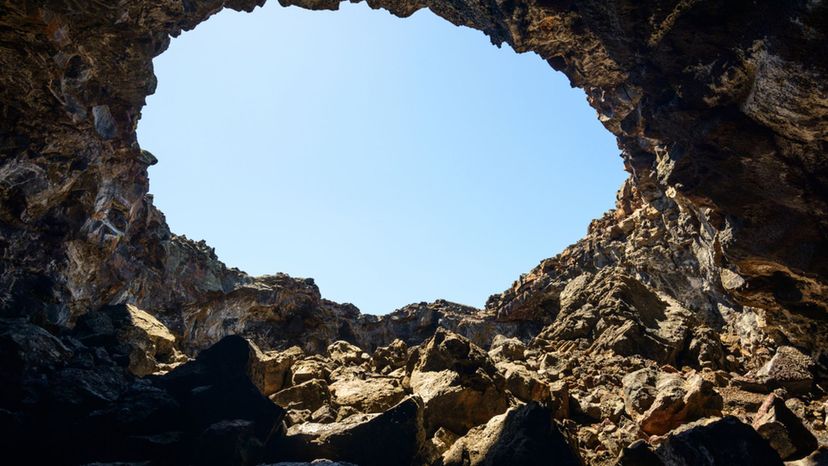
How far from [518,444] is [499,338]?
15171 millimetres

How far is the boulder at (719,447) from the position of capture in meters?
9.34

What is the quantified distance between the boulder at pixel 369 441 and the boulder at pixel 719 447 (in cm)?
578

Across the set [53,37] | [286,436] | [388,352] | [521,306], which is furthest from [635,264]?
[53,37]

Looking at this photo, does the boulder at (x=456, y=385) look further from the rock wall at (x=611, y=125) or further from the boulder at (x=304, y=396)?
the rock wall at (x=611, y=125)

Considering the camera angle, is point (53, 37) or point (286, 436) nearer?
point (286, 436)

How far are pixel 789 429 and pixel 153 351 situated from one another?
22.5 meters

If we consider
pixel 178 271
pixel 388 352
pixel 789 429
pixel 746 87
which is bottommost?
pixel 789 429

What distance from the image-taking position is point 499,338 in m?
26.0

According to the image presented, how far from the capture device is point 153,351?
20.2 meters

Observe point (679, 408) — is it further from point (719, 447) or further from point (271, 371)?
point (271, 371)

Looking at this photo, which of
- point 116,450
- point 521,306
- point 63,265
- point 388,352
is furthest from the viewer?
point 521,306

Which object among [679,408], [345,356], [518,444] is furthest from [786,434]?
[345,356]

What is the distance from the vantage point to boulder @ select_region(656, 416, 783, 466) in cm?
934

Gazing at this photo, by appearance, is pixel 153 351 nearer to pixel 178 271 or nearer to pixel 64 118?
pixel 64 118
